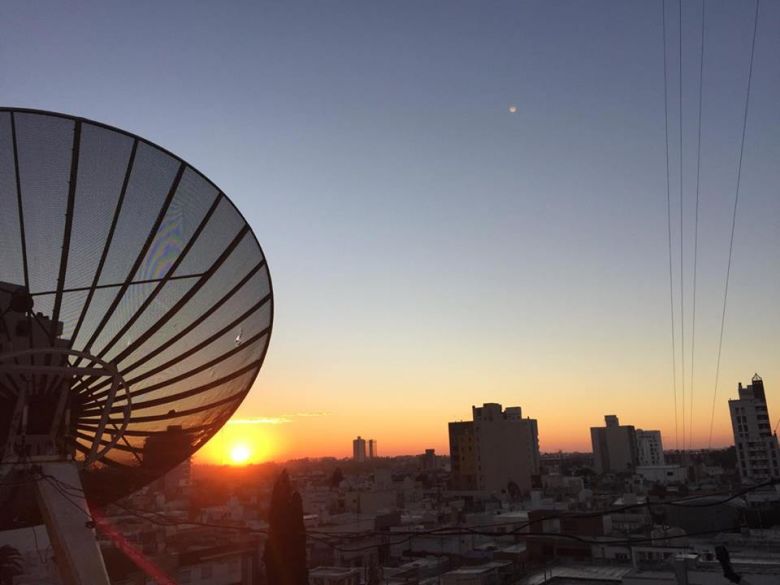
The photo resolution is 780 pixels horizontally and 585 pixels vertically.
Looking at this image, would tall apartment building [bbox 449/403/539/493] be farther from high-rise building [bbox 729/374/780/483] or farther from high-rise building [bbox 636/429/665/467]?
high-rise building [bbox 636/429/665/467]

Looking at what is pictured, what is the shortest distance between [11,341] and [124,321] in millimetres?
1145

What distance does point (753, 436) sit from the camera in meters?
60.7

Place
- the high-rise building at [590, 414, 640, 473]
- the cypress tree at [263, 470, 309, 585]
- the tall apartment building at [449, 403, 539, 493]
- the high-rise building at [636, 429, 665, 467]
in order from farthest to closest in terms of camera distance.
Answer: the high-rise building at [636, 429, 665, 467] < the high-rise building at [590, 414, 640, 473] < the tall apartment building at [449, 403, 539, 493] < the cypress tree at [263, 470, 309, 585]

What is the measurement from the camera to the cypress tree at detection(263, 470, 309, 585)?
11.2m

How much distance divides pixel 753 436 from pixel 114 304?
68529 millimetres

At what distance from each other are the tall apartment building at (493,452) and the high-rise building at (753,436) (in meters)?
21.7

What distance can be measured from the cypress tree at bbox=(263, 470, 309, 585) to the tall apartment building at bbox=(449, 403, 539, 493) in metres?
59.7

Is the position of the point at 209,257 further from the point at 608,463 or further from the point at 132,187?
the point at 608,463

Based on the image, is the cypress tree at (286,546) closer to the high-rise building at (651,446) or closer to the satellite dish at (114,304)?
the satellite dish at (114,304)

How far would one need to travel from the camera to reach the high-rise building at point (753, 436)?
193ft

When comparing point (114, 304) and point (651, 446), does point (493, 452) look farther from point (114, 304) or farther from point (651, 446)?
point (651, 446)

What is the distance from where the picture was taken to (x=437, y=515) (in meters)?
40.0

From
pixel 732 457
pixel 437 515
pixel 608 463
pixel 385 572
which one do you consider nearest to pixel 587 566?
pixel 385 572

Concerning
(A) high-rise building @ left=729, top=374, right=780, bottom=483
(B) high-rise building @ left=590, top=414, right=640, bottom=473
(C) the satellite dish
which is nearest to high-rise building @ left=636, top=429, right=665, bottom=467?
(B) high-rise building @ left=590, top=414, right=640, bottom=473
